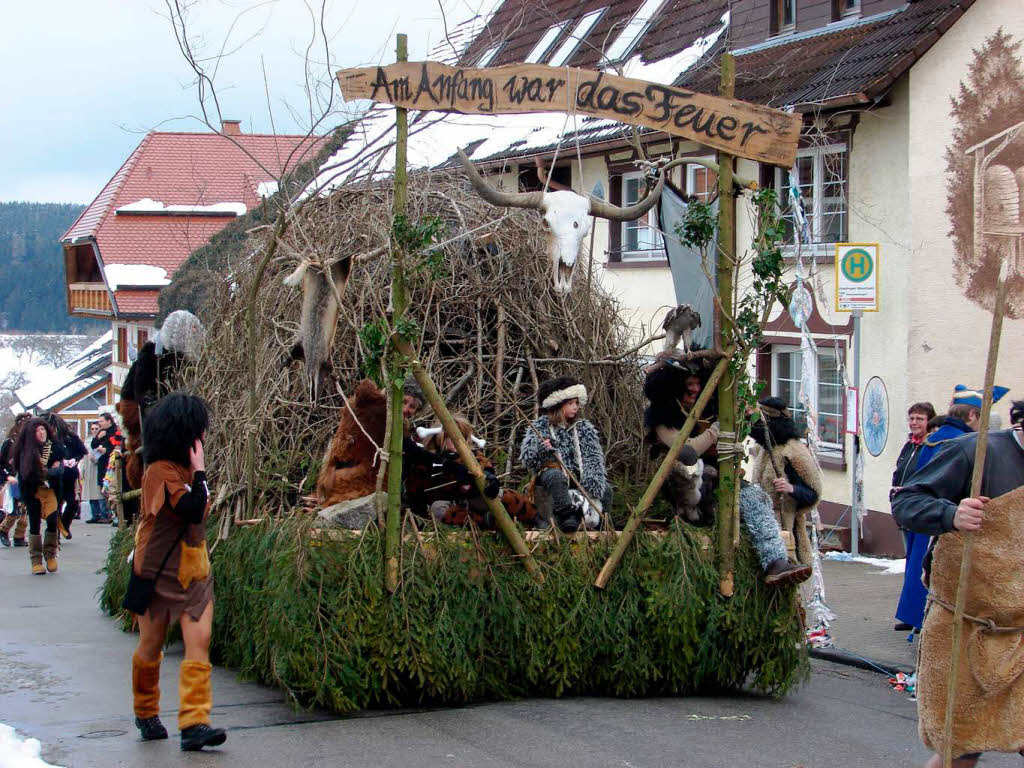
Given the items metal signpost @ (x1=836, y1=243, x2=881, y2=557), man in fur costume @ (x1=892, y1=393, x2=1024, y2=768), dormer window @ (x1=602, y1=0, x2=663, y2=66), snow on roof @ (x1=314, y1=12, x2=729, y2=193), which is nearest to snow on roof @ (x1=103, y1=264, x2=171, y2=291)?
snow on roof @ (x1=314, y1=12, x2=729, y2=193)

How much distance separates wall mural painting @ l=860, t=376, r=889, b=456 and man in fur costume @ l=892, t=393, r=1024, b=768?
32.1 feet

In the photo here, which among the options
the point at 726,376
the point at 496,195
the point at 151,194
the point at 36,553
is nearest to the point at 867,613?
the point at 726,376

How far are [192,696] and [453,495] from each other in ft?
6.15

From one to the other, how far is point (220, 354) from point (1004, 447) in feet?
20.9

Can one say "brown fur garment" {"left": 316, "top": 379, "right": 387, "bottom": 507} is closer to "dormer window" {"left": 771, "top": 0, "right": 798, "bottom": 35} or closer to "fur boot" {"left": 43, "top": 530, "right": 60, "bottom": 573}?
"fur boot" {"left": 43, "top": 530, "right": 60, "bottom": 573}

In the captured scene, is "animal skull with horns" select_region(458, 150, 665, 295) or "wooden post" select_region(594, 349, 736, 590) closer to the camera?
"wooden post" select_region(594, 349, 736, 590)

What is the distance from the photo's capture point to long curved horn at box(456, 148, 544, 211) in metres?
7.11

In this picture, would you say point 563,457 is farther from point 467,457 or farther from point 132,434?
point 132,434

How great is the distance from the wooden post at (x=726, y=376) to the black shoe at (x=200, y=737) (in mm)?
Answer: 2857

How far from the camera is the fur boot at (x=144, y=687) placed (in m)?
6.31

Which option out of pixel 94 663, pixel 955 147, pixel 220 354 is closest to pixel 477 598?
pixel 94 663

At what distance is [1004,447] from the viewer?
195 inches

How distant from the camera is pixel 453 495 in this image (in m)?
7.31

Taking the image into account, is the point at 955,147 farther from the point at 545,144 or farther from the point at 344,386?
the point at 344,386
